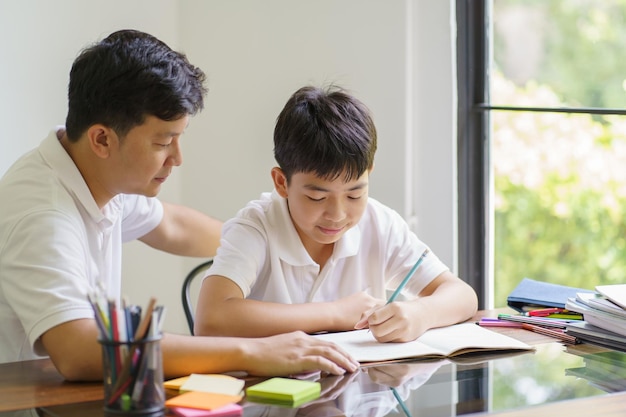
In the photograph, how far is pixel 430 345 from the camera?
1.63 meters

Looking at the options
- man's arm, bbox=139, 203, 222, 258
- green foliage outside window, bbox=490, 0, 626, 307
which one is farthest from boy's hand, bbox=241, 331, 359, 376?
green foliage outside window, bbox=490, 0, 626, 307

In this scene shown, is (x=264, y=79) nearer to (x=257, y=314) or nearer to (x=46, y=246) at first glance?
(x=257, y=314)

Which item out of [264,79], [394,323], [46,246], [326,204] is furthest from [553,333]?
[264,79]

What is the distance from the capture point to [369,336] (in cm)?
169

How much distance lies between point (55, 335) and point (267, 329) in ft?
1.39

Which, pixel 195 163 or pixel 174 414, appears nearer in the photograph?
pixel 174 414

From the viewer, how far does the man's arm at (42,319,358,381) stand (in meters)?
1.41

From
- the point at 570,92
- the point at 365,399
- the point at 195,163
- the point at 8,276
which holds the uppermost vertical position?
the point at 570,92

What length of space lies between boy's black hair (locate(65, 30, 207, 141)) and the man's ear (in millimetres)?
13

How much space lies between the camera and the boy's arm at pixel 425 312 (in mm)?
1629

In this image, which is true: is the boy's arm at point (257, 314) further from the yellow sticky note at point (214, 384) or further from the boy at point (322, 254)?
the yellow sticky note at point (214, 384)

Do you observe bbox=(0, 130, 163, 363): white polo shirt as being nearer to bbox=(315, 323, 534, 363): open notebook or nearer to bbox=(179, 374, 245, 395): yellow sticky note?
bbox=(179, 374, 245, 395): yellow sticky note

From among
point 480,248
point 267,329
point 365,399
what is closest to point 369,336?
point 267,329

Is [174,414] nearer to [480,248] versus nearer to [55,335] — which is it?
[55,335]
